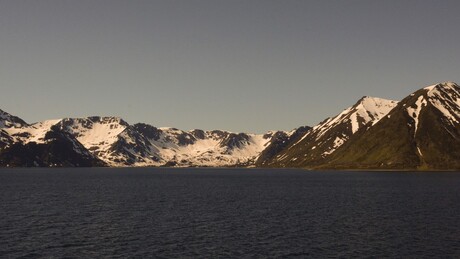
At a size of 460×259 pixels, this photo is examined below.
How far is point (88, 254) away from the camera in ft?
207

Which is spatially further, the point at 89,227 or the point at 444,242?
the point at 89,227

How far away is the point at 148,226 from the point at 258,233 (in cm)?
2102

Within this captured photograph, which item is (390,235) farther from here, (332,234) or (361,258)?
(361,258)

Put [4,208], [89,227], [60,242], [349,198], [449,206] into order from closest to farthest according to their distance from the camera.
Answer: [60,242] < [89,227] < [4,208] < [449,206] < [349,198]

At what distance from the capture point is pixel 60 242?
70.9 m

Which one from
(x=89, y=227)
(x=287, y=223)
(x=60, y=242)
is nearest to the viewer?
(x=60, y=242)

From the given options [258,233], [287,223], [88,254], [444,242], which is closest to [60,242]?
[88,254]

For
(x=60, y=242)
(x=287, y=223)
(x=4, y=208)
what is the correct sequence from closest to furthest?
1. (x=60, y=242)
2. (x=287, y=223)
3. (x=4, y=208)

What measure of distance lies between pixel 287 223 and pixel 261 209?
973 inches

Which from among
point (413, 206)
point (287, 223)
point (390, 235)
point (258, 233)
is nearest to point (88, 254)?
point (258, 233)

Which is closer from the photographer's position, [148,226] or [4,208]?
[148,226]

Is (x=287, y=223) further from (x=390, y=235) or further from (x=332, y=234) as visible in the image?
(x=390, y=235)

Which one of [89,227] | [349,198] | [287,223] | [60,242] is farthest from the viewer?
[349,198]

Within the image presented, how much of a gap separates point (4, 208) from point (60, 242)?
50376 millimetres
